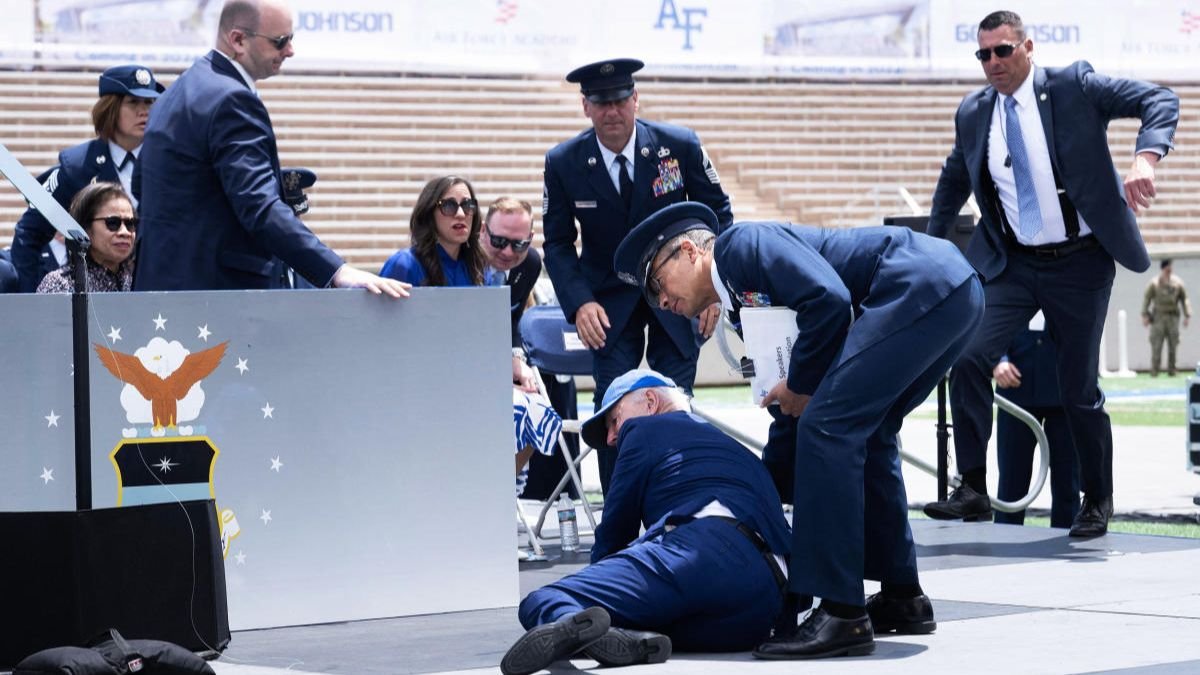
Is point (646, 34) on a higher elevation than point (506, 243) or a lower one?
higher

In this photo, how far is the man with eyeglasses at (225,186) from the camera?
5.58 metres

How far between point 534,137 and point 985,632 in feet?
67.6

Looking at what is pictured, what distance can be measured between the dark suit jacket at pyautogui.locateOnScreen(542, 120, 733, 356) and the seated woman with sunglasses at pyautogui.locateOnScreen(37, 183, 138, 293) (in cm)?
154

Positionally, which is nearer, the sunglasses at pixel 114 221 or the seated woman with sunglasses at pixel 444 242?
the sunglasses at pixel 114 221

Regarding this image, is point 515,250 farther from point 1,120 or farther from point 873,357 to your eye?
point 1,120

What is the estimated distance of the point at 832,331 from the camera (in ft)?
15.7

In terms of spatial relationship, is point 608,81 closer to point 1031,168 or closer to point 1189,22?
point 1031,168

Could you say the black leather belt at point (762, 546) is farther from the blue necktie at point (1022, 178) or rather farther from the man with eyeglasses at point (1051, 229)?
the blue necktie at point (1022, 178)

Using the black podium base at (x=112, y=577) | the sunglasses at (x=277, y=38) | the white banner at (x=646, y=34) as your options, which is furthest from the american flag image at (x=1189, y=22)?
the black podium base at (x=112, y=577)

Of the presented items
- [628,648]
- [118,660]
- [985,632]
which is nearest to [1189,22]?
[985,632]

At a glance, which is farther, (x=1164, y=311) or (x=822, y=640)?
(x=1164, y=311)

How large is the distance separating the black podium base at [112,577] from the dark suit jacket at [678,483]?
1.05 m

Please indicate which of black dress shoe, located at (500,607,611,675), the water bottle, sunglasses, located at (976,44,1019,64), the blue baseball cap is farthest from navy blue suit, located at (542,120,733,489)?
black dress shoe, located at (500,607,611,675)

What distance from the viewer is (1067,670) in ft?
14.3
